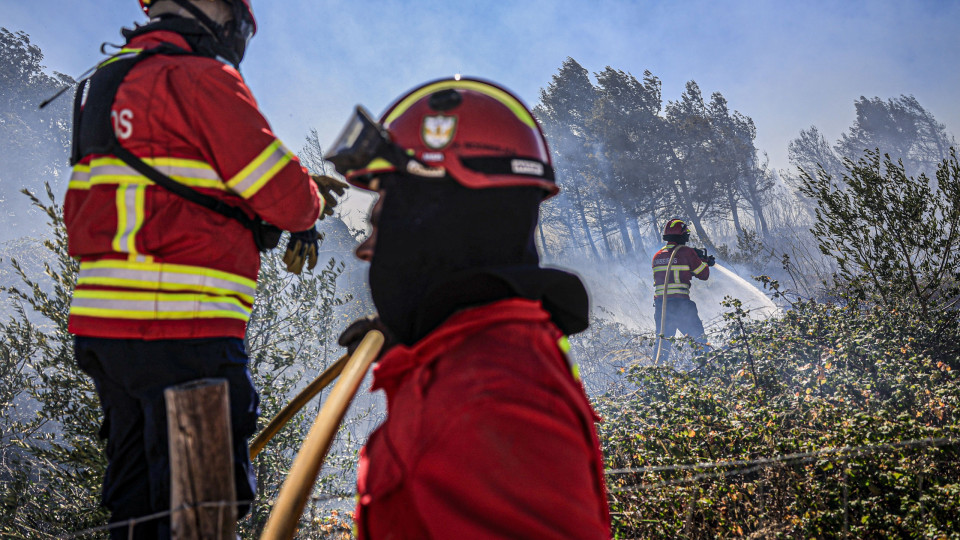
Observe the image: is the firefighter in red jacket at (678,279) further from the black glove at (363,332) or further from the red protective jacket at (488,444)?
the red protective jacket at (488,444)

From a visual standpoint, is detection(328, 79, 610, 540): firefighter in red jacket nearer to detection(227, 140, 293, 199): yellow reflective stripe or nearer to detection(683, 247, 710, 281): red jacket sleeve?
detection(227, 140, 293, 199): yellow reflective stripe

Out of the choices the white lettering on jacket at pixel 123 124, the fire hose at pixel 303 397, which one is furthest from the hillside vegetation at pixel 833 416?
the white lettering on jacket at pixel 123 124

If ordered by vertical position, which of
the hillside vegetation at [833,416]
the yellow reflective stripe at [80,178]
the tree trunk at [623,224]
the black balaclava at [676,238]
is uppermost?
the tree trunk at [623,224]

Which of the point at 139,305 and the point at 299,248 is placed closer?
the point at 139,305

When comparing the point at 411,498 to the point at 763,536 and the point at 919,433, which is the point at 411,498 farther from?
the point at 919,433

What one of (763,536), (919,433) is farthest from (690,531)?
(919,433)

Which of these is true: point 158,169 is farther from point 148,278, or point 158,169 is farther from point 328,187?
point 328,187

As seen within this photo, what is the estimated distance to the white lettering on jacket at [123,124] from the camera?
6.15 feet

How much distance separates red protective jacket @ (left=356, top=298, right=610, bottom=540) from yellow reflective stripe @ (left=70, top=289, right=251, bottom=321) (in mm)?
1080

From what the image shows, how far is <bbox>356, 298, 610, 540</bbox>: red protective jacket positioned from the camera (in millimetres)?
822

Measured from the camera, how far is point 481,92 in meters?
1.30

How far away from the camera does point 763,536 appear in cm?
Answer: 314

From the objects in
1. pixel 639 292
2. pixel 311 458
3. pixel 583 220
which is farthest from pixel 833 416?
pixel 583 220

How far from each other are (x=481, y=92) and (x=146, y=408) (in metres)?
1.39
